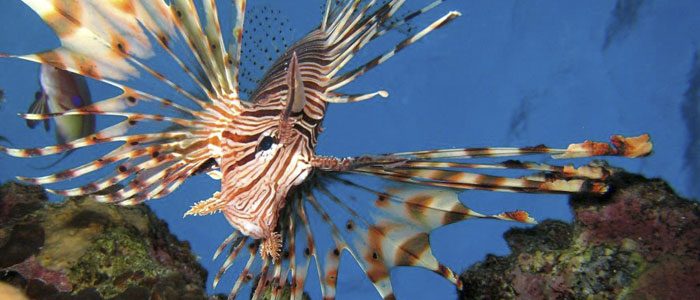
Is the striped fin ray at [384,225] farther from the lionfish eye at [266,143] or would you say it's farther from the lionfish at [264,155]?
the lionfish eye at [266,143]

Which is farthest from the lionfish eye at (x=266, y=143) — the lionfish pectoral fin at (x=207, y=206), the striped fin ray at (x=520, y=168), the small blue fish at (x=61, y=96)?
the small blue fish at (x=61, y=96)

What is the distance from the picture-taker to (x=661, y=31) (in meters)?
15.8

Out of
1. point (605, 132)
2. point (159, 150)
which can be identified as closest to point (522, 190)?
point (159, 150)

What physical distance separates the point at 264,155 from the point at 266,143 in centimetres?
8

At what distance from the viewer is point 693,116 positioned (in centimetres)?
1702

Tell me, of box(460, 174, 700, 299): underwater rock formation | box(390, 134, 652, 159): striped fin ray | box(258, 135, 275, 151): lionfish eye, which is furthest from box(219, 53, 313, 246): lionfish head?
box(460, 174, 700, 299): underwater rock formation

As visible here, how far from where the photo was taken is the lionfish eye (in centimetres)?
264

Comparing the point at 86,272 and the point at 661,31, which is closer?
the point at 86,272

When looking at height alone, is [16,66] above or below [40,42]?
below

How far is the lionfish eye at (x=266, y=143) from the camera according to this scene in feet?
8.67

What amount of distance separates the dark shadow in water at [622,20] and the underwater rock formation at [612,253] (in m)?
15.1

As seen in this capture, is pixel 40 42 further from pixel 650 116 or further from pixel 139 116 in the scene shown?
pixel 650 116

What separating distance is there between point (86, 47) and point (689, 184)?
23643mm

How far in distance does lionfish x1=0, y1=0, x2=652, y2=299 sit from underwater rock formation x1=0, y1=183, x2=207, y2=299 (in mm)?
493
